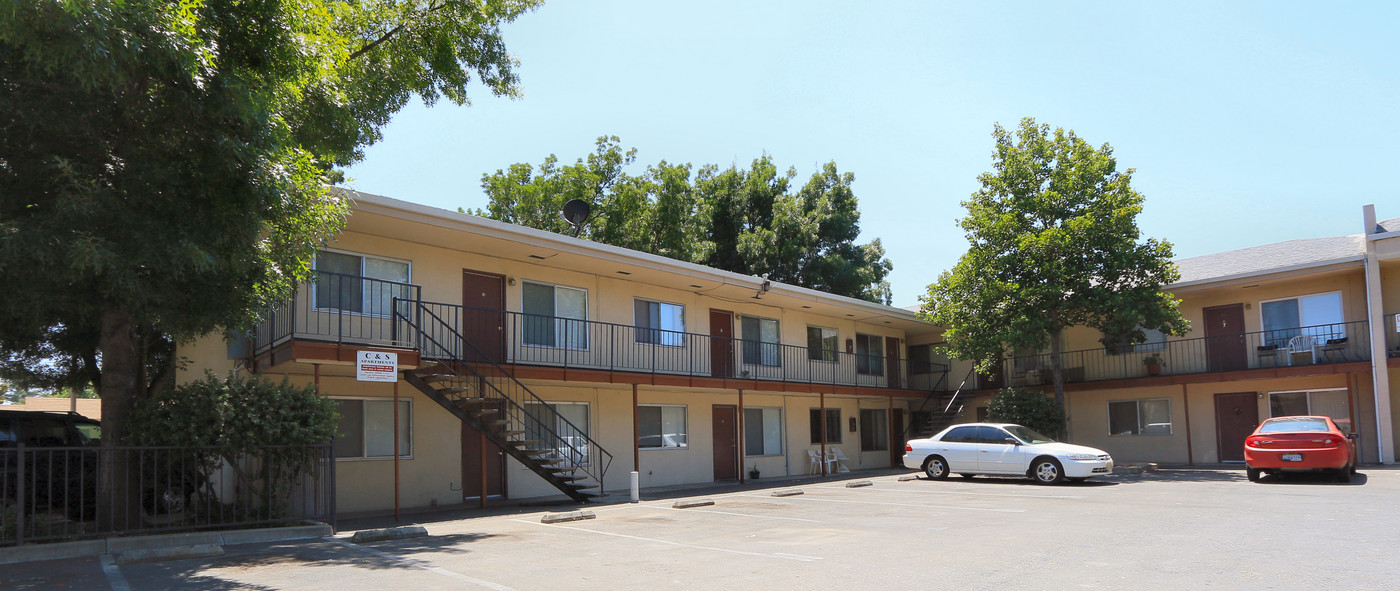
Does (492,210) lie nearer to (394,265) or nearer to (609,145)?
(609,145)

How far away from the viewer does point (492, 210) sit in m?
34.9

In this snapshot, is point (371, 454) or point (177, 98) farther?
point (371, 454)

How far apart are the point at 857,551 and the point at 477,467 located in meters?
9.40

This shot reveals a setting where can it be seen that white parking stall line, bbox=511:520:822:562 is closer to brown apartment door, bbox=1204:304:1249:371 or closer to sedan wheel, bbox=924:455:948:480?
sedan wheel, bbox=924:455:948:480

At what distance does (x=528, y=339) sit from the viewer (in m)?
17.4

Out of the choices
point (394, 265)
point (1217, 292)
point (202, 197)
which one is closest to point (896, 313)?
point (1217, 292)

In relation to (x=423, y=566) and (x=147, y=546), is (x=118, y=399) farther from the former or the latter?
(x=423, y=566)

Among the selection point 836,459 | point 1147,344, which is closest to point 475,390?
point 836,459

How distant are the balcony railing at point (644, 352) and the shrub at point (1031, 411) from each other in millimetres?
3907

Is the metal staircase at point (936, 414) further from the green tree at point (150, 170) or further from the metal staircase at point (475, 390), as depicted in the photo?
the green tree at point (150, 170)

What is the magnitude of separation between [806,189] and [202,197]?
97.8 feet

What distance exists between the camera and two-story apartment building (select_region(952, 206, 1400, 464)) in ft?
69.5

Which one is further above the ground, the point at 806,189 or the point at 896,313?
the point at 806,189

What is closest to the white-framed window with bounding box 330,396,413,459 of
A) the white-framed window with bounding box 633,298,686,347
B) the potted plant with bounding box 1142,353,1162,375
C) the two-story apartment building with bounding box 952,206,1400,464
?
the white-framed window with bounding box 633,298,686,347
